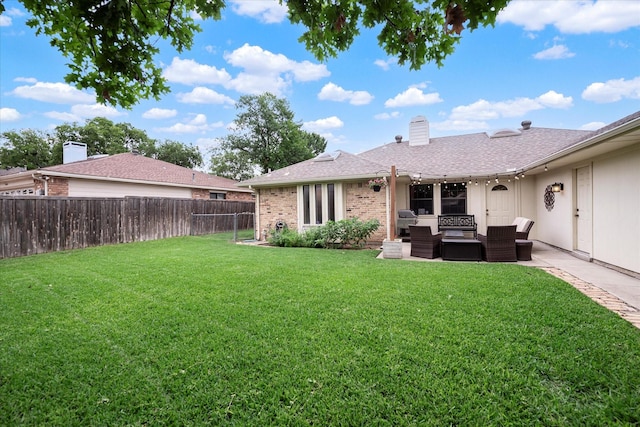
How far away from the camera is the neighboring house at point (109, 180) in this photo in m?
12.2

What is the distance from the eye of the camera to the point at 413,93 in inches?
642

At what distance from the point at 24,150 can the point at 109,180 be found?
85.2ft

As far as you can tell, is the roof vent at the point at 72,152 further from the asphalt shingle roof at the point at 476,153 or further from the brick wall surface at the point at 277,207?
the asphalt shingle roof at the point at 476,153

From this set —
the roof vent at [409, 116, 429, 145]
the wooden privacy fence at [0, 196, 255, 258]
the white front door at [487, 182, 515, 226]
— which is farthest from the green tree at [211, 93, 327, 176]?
the white front door at [487, 182, 515, 226]

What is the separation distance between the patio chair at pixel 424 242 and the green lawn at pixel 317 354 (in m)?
2.56

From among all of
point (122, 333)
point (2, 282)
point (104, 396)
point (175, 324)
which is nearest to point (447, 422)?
point (104, 396)

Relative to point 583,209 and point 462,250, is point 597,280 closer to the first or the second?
point 462,250

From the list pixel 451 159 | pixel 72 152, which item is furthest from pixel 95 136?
pixel 451 159

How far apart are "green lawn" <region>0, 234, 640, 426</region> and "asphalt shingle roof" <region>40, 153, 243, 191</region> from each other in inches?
392

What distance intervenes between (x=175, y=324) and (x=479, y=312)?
3936mm

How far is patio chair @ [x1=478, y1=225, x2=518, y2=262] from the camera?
696cm

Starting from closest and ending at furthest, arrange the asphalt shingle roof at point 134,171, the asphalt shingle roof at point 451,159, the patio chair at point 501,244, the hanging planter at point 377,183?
the patio chair at point 501,244 → the hanging planter at point 377,183 → the asphalt shingle roof at point 451,159 → the asphalt shingle roof at point 134,171

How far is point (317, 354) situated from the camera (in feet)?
9.07

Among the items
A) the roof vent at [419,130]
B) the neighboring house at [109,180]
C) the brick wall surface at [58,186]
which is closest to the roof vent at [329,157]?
the neighboring house at [109,180]
